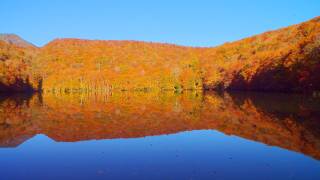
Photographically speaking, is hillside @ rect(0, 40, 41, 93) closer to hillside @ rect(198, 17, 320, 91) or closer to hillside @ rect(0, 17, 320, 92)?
hillside @ rect(0, 17, 320, 92)

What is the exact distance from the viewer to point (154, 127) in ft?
74.0

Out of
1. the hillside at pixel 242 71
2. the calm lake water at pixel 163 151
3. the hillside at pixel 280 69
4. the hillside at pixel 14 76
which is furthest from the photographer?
the hillside at pixel 14 76

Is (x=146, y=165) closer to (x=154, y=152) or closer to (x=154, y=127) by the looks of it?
(x=154, y=152)

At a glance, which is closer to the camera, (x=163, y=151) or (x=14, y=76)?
(x=163, y=151)

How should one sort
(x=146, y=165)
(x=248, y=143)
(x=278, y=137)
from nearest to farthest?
1. (x=146, y=165)
2. (x=248, y=143)
3. (x=278, y=137)

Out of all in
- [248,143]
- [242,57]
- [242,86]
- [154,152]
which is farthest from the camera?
[242,57]

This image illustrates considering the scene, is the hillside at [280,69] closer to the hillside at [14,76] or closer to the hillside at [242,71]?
the hillside at [242,71]

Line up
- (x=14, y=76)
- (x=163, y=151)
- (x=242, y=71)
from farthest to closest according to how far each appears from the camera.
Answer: (x=14, y=76)
(x=242, y=71)
(x=163, y=151)

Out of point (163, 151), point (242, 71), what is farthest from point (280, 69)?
point (163, 151)

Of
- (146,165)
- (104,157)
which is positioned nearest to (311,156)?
(146,165)

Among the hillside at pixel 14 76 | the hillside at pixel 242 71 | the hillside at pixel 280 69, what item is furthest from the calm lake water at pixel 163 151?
the hillside at pixel 14 76

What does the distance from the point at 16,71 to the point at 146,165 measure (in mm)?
106569

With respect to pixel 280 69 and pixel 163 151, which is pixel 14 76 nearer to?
pixel 280 69

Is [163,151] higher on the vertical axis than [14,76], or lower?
lower
